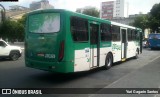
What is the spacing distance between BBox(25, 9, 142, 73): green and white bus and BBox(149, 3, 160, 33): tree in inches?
1868

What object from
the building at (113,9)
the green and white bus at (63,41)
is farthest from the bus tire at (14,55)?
the building at (113,9)

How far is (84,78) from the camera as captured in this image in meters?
10.5

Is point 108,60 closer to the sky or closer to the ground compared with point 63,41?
closer to the ground

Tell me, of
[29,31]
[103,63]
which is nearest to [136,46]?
[103,63]

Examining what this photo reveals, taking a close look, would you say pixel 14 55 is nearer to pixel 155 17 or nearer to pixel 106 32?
pixel 106 32

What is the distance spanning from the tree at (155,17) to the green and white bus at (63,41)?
156ft

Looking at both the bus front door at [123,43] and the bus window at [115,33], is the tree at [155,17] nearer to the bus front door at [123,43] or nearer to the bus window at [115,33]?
the bus front door at [123,43]

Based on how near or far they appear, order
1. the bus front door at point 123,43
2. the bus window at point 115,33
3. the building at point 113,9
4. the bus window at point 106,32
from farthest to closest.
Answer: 1. the building at point 113,9
2. the bus front door at point 123,43
3. the bus window at point 115,33
4. the bus window at point 106,32

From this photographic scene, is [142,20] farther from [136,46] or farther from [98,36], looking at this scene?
[98,36]

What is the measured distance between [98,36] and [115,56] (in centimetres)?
310

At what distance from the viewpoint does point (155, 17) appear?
193ft

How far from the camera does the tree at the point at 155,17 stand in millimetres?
56647

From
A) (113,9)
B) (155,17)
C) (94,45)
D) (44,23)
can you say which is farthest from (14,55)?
(113,9)

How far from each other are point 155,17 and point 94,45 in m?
51.2
